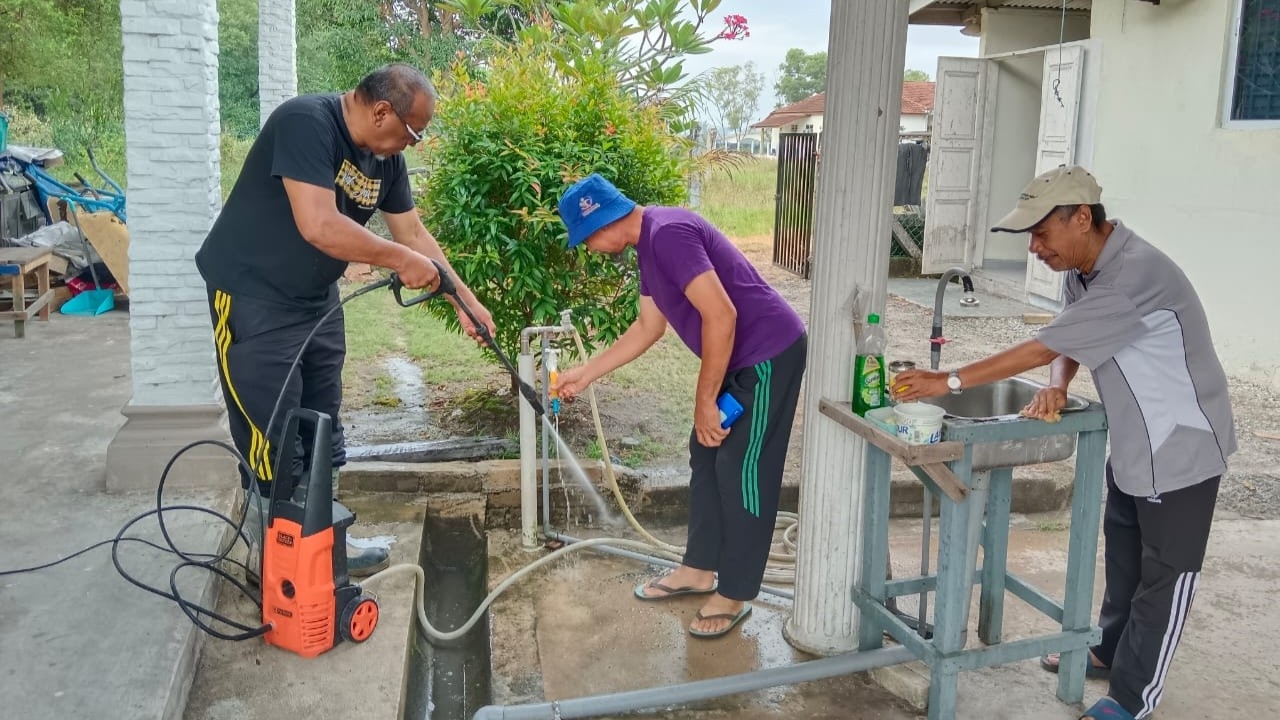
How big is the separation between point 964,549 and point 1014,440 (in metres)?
0.36

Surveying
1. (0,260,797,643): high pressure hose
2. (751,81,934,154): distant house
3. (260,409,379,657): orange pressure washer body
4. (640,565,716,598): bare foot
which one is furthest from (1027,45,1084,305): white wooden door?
(751,81,934,154): distant house

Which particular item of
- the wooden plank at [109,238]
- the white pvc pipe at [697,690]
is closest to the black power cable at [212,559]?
the white pvc pipe at [697,690]

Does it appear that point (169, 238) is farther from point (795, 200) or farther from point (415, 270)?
point (795, 200)

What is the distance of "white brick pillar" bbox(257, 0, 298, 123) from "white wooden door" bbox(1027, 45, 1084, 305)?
23.4ft

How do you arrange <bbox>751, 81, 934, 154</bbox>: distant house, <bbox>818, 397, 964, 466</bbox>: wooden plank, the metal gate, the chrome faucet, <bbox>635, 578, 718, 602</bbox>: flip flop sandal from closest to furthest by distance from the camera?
<bbox>818, 397, 964, 466</bbox>: wooden plank, the chrome faucet, <bbox>635, 578, 718, 602</bbox>: flip flop sandal, the metal gate, <bbox>751, 81, 934, 154</bbox>: distant house

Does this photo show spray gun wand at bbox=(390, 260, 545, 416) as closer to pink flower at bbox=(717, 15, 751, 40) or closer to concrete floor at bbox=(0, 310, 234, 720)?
concrete floor at bbox=(0, 310, 234, 720)

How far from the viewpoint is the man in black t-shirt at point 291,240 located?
10.6ft

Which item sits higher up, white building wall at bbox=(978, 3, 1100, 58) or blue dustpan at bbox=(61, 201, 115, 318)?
white building wall at bbox=(978, 3, 1100, 58)

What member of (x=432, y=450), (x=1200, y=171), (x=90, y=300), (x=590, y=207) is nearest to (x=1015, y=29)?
(x=1200, y=171)

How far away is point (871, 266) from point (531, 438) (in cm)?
179

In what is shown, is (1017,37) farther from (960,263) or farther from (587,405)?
(587,405)

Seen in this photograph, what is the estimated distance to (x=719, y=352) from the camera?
11.0 ft

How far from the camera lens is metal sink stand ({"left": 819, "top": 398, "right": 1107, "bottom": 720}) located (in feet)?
9.69

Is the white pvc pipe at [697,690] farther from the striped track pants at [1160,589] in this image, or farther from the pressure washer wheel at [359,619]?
the striped track pants at [1160,589]
